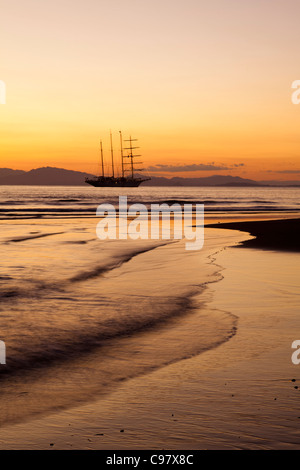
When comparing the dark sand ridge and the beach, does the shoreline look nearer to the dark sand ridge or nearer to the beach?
the beach

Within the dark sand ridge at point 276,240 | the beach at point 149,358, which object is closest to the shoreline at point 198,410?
the beach at point 149,358

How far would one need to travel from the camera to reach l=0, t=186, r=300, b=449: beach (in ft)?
14.5

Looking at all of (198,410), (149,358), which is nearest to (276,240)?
(149,358)

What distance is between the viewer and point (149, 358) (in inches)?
255

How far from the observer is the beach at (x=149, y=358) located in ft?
14.5

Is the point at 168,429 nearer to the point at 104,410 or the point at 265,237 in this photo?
the point at 104,410

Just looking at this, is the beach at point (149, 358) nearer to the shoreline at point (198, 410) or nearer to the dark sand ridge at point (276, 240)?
the shoreline at point (198, 410)

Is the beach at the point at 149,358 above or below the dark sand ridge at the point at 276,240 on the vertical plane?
above

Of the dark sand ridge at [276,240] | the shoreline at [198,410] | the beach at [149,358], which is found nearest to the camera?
the shoreline at [198,410]

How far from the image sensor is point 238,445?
4152 mm

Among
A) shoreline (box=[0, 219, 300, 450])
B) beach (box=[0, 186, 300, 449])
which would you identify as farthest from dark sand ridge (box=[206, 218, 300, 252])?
shoreline (box=[0, 219, 300, 450])

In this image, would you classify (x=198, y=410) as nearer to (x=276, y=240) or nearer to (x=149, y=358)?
(x=149, y=358)

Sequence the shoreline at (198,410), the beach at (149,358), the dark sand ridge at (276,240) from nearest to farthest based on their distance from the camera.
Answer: the shoreline at (198,410), the beach at (149,358), the dark sand ridge at (276,240)
